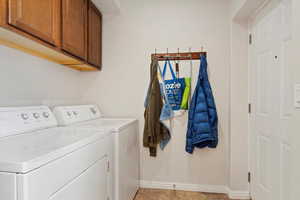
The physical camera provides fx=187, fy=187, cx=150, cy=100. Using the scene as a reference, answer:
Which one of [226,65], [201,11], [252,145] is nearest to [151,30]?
[201,11]

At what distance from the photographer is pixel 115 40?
2.46 metres

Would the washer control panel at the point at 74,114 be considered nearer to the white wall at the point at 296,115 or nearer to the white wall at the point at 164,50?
the white wall at the point at 164,50

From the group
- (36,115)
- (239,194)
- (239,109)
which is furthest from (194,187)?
(36,115)

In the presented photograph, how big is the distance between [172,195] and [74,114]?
146 cm

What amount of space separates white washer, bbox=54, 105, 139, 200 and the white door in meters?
1.31

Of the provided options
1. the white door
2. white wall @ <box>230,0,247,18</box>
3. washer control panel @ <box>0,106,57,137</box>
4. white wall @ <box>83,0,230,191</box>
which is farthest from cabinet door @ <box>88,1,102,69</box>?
the white door

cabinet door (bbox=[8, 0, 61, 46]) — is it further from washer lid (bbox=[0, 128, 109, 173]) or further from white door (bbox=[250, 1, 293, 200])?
white door (bbox=[250, 1, 293, 200])

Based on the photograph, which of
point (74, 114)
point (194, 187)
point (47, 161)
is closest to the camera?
point (47, 161)

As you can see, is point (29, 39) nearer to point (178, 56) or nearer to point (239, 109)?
point (178, 56)

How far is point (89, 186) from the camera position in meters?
1.17

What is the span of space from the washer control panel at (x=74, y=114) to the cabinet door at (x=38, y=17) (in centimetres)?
62

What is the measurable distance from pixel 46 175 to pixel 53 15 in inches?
48.1

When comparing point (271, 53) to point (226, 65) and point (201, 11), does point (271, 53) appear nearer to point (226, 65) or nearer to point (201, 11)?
point (226, 65)

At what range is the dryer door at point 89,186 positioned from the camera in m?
0.94
